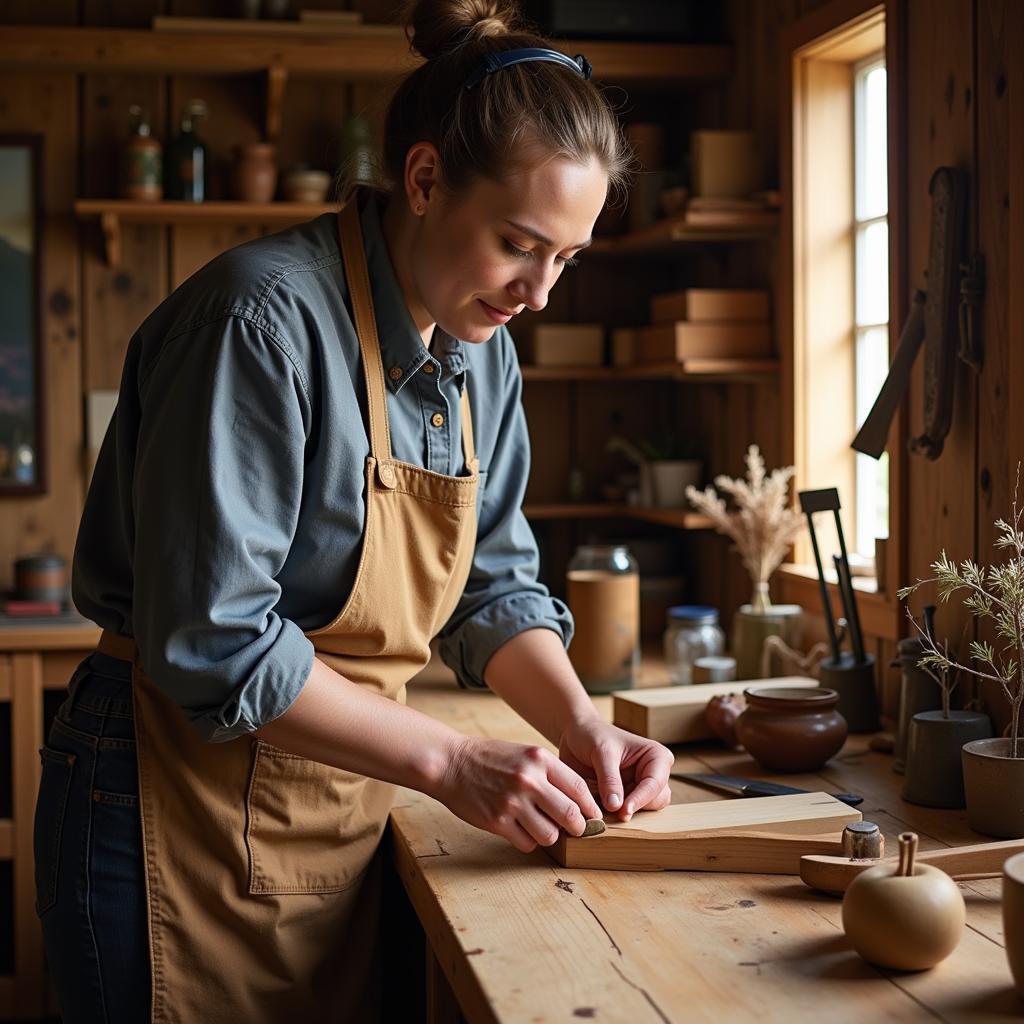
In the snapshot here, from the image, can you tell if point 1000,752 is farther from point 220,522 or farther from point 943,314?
point 220,522

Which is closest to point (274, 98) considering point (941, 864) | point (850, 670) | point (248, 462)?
point (850, 670)

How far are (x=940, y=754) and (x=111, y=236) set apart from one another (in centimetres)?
235

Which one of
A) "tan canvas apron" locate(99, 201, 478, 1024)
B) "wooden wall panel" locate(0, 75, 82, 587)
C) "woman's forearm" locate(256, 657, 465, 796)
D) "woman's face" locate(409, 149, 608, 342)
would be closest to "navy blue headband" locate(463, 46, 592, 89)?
"woman's face" locate(409, 149, 608, 342)

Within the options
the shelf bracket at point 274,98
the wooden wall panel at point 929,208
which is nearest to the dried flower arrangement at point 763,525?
the wooden wall panel at point 929,208

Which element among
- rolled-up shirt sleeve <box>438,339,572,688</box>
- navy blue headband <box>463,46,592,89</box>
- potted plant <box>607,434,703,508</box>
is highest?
navy blue headband <box>463,46,592,89</box>

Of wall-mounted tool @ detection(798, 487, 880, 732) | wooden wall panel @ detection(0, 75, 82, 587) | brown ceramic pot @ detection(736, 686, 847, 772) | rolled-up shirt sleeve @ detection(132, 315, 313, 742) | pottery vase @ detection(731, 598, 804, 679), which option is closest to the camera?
rolled-up shirt sleeve @ detection(132, 315, 313, 742)

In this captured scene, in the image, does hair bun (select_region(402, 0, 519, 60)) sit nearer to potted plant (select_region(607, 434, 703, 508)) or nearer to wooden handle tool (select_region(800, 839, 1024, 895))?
wooden handle tool (select_region(800, 839, 1024, 895))

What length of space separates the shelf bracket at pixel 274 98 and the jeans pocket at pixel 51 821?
6.53 ft

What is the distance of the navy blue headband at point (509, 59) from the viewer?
4.55ft

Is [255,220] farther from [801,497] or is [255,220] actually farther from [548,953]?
[548,953]

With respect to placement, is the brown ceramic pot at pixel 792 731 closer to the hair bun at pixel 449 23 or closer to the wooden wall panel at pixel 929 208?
the wooden wall panel at pixel 929 208

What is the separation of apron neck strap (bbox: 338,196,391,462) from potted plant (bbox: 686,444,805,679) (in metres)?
1.14

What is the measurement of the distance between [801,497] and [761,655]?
0.42 meters

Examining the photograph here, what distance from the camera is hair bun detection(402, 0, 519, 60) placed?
1.48 metres
